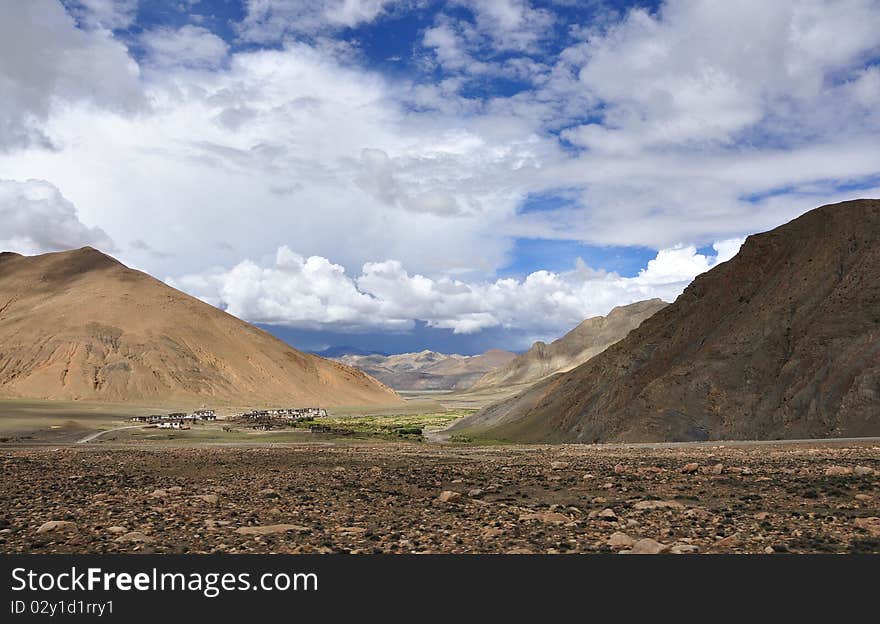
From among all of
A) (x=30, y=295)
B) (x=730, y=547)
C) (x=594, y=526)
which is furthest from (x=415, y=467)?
(x=30, y=295)

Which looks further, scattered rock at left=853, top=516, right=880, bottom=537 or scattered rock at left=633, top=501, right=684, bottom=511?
scattered rock at left=633, top=501, right=684, bottom=511

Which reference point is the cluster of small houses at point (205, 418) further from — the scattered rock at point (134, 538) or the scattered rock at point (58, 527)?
the scattered rock at point (134, 538)

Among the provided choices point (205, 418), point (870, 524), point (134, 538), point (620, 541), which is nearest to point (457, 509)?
point (620, 541)

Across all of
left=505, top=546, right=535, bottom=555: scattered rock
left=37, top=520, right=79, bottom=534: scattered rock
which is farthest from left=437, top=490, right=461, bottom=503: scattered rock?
left=37, top=520, right=79, bottom=534: scattered rock

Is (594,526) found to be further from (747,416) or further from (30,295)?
(30,295)

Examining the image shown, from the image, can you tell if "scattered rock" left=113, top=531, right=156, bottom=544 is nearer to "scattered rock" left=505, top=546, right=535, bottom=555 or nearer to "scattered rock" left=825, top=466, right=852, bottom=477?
"scattered rock" left=505, top=546, right=535, bottom=555

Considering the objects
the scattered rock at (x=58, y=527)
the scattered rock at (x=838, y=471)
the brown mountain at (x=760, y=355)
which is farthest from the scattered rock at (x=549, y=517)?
the brown mountain at (x=760, y=355)

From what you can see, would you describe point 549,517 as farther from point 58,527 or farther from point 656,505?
point 58,527
